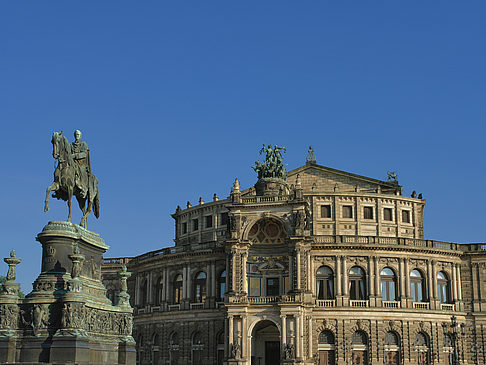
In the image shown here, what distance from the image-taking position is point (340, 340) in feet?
209

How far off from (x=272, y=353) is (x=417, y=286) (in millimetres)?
16207

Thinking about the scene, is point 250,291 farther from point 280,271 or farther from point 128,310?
point 128,310

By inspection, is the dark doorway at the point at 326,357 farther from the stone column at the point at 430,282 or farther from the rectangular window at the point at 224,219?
the rectangular window at the point at 224,219

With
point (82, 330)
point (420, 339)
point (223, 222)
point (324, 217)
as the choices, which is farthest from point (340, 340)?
point (82, 330)

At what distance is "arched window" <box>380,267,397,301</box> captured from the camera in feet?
217

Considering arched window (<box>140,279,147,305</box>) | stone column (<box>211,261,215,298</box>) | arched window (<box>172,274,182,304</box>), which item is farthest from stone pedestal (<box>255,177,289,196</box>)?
arched window (<box>140,279,147,305</box>)

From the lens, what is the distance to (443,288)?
68.4 meters

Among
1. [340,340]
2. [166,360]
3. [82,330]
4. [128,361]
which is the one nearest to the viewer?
[82,330]

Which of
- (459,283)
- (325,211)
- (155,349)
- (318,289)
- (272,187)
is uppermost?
(272,187)

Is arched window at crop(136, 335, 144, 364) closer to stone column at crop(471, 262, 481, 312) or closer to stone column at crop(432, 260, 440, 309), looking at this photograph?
stone column at crop(432, 260, 440, 309)

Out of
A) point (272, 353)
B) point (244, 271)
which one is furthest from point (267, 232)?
point (272, 353)

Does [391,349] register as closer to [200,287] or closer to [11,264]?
[200,287]

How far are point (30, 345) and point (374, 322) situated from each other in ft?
150

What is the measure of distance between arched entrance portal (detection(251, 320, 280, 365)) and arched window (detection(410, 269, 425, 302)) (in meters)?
14.3
